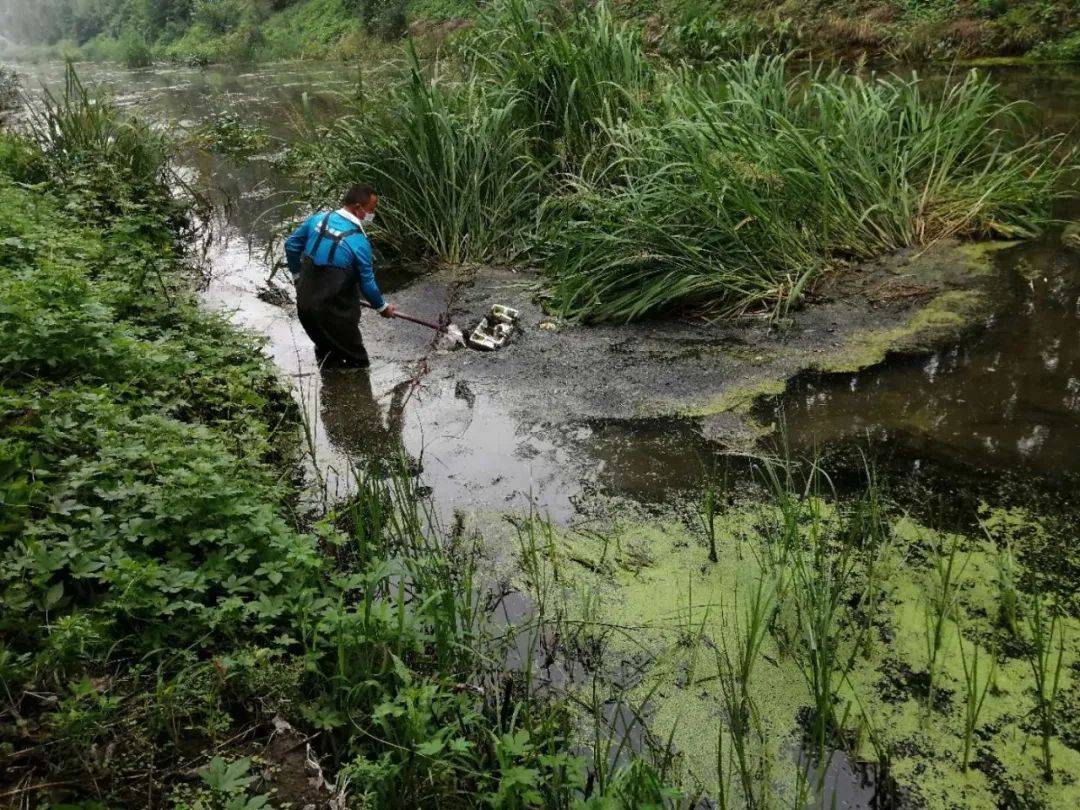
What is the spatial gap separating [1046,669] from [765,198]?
3.27 meters

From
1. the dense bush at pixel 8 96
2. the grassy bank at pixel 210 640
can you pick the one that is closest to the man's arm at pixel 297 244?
the grassy bank at pixel 210 640

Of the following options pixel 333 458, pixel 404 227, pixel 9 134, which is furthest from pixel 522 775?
pixel 9 134

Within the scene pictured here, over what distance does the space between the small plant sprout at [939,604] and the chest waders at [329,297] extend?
10.4ft

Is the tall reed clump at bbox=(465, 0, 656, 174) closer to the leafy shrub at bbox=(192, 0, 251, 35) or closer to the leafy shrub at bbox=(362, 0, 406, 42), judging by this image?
the leafy shrub at bbox=(362, 0, 406, 42)

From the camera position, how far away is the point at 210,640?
201 cm

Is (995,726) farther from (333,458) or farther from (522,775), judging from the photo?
(333,458)

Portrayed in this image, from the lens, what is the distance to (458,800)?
184 cm

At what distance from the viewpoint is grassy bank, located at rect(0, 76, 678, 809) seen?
1737mm

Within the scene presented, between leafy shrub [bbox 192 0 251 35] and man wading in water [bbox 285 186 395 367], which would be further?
leafy shrub [bbox 192 0 251 35]

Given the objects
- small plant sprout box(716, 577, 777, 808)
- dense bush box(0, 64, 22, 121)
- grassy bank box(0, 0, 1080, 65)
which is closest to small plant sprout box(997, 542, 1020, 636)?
small plant sprout box(716, 577, 777, 808)

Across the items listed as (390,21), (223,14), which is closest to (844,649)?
(390,21)

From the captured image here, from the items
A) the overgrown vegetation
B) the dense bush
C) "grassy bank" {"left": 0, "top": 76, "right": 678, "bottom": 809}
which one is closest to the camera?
"grassy bank" {"left": 0, "top": 76, "right": 678, "bottom": 809}

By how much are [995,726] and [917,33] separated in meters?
12.2

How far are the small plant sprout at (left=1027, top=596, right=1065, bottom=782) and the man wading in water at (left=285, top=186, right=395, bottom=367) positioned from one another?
3431mm
